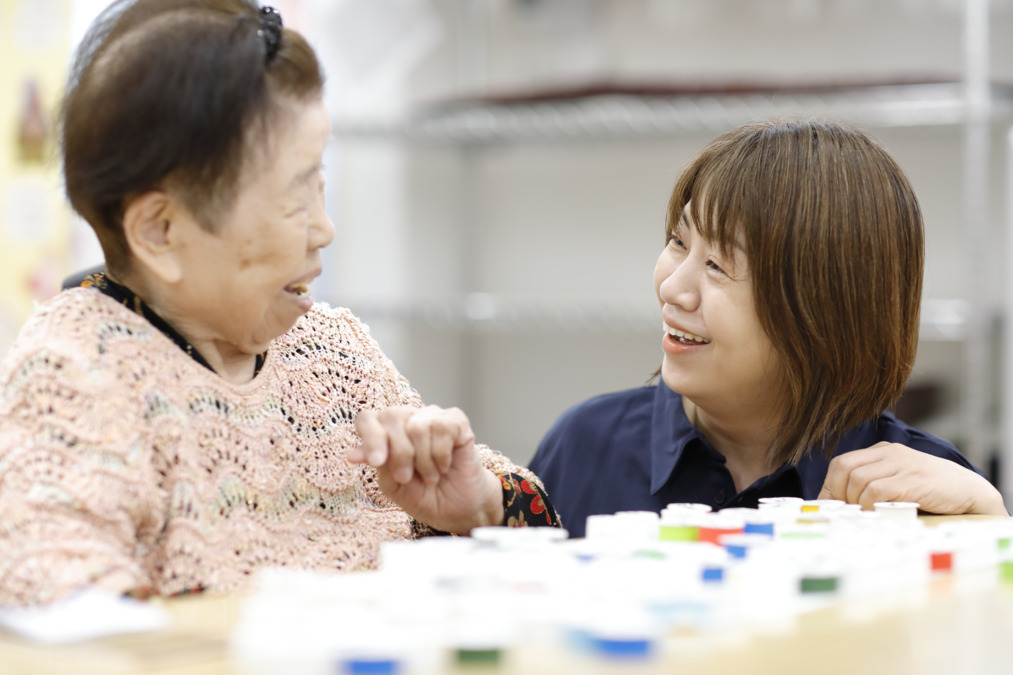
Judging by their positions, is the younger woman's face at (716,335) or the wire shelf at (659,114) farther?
the wire shelf at (659,114)

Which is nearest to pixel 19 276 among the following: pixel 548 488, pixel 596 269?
pixel 596 269

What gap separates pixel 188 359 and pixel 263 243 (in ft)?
0.32

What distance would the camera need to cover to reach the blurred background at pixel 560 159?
246 centimetres

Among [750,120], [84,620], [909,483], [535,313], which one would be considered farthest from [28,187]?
[84,620]

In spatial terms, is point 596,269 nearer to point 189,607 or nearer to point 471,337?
point 471,337

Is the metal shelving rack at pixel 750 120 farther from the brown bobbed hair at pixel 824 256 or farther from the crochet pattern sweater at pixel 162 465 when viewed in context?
the crochet pattern sweater at pixel 162 465

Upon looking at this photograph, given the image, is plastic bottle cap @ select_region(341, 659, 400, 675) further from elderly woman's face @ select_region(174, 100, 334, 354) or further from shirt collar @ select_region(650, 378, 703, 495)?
shirt collar @ select_region(650, 378, 703, 495)

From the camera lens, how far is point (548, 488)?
1325mm

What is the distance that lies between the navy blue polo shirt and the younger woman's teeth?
3.9 inches

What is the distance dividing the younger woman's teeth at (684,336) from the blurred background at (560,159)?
4.17ft

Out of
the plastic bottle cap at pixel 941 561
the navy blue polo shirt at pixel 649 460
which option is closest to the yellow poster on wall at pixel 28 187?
the navy blue polo shirt at pixel 649 460

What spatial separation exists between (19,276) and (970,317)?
2.14 meters

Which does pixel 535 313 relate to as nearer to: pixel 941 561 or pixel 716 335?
pixel 716 335

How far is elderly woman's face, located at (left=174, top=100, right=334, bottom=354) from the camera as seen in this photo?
0.83m
